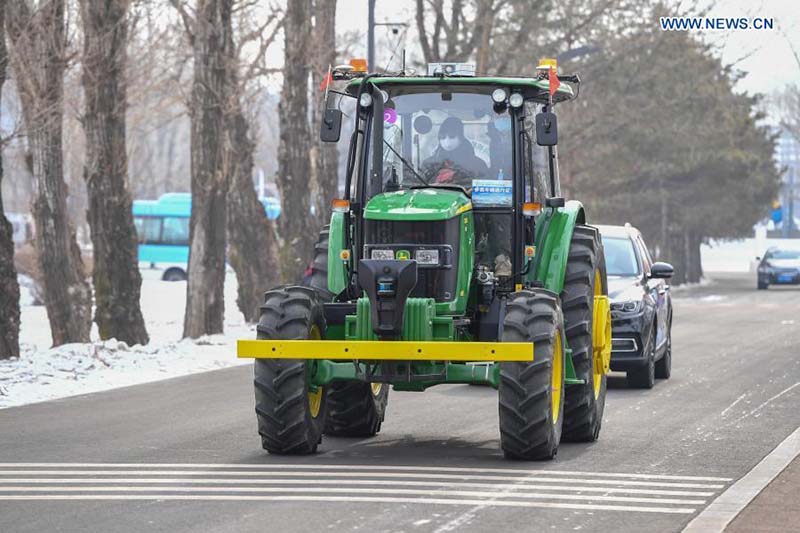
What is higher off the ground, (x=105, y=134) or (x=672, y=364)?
(x=105, y=134)

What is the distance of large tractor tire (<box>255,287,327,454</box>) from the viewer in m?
12.4

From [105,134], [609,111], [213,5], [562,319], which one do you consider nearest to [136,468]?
[562,319]

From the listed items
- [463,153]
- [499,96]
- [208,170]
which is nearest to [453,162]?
[463,153]

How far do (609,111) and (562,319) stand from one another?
45.2 meters

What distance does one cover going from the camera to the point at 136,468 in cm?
1184

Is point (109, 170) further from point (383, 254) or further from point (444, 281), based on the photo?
point (444, 281)

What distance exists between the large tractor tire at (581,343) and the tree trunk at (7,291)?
1014 cm

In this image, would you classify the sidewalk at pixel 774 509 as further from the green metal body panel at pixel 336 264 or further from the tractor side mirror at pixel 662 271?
the tractor side mirror at pixel 662 271

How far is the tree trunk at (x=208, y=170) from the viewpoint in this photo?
29.0 meters

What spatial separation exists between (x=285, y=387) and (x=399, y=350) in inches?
38.9

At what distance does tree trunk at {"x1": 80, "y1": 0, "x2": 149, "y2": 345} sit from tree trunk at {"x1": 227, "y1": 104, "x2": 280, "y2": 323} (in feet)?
39.7

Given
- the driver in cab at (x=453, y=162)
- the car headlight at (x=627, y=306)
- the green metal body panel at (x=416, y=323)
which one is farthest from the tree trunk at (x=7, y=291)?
the green metal body panel at (x=416, y=323)

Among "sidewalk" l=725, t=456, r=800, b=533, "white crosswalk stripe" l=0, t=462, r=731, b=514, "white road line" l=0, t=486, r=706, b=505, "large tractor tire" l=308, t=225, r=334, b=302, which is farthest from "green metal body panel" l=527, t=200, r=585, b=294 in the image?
"white road line" l=0, t=486, r=706, b=505

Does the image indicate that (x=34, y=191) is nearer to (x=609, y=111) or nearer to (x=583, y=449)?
(x=583, y=449)
